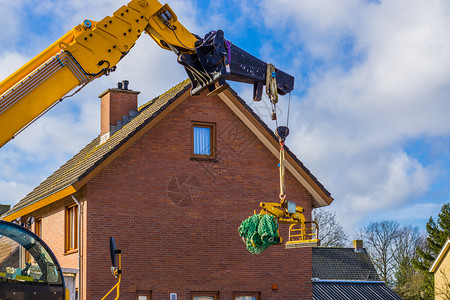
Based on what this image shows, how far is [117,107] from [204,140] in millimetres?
4032

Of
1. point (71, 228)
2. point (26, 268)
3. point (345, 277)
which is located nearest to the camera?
point (26, 268)

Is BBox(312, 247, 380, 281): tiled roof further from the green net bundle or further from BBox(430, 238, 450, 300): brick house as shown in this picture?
the green net bundle

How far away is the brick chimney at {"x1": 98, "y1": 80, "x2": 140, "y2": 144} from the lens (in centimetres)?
2534

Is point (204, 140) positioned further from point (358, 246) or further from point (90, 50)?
point (358, 246)

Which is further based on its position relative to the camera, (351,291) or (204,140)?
(351,291)

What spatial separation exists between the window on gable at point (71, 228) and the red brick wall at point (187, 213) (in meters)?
1.49

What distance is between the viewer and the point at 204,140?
23312mm

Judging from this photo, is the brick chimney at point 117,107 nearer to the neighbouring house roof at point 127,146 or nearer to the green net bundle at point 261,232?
the neighbouring house roof at point 127,146

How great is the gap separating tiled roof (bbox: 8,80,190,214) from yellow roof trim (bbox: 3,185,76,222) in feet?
0.61

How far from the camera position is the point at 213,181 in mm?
22984

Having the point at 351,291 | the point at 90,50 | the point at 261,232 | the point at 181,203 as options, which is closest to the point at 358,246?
the point at 351,291

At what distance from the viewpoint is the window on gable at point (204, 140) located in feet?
75.7

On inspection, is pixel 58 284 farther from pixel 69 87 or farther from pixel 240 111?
pixel 240 111

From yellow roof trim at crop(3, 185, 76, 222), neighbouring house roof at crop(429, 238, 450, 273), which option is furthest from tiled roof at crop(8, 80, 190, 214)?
neighbouring house roof at crop(429, 238, 450, 273)
